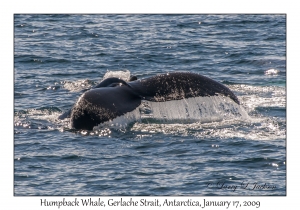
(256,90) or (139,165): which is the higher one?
(256,90)

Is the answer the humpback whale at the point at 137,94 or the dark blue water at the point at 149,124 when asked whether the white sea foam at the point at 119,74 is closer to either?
the dark blue water at the point at 149,124

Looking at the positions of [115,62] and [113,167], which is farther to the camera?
[115,62]

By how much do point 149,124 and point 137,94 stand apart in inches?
44.1

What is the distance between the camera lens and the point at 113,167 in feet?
39.1

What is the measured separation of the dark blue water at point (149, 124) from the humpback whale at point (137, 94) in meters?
0.43

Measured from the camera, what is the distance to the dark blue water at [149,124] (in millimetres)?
11422

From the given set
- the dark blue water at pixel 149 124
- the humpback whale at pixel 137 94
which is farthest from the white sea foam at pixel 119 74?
the humpback whale at pixel 137 94

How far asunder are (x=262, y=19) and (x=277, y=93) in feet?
39.2

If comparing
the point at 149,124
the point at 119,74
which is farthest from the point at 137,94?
the point at 119,74

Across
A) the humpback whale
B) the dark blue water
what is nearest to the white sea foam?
the dark blue water

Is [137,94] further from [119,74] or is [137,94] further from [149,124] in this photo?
[119,74]

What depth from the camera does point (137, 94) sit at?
44.0 ft

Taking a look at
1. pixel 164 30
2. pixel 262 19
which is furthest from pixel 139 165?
pixel 262 19
